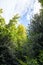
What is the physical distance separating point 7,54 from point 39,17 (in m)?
6.00

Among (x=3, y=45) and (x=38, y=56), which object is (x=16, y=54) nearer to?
(x=3, y=45)

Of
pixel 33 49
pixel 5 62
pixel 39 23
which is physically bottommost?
pixel 5 62

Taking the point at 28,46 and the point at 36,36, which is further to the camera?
the point at 28,46

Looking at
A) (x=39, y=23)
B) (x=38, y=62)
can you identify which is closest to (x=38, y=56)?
(x=38, y=62)

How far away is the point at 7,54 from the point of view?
20562mm

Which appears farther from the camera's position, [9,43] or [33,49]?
[9,43]

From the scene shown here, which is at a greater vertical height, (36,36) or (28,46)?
(36,36)

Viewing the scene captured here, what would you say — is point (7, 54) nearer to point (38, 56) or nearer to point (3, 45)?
point (3, 45)

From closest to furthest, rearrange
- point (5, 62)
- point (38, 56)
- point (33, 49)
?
point (38, 56)
point (33, 49)
point (5, 62)

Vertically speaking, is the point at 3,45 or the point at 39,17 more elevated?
the point at 39,17

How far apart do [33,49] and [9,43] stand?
20.2 feet

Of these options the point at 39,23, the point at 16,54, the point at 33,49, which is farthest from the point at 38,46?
the point at 16,54

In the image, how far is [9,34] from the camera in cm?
2144

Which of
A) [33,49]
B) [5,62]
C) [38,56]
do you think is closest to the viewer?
[38,56]
